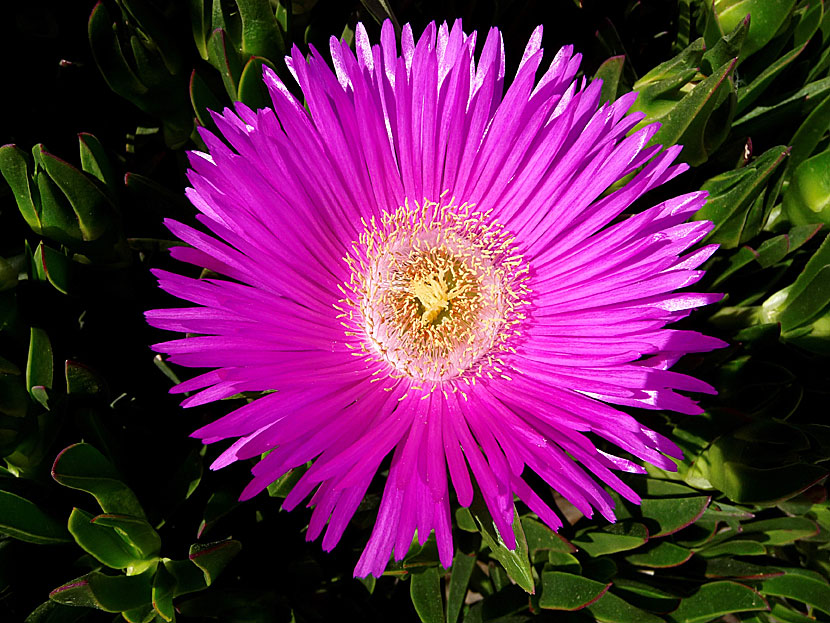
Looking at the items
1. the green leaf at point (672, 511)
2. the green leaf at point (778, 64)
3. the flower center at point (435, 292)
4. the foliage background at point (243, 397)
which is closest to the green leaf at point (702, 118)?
the foliage background at point (243, 397)

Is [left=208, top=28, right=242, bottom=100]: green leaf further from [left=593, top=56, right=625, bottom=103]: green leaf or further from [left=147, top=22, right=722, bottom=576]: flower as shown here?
[left=593, top=56, right=625, bottom=103]: green leaf

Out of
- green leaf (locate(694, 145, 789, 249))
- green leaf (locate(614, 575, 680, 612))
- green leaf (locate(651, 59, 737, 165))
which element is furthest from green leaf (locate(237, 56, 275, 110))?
green leaf (locate(614, 575, 680, 612))

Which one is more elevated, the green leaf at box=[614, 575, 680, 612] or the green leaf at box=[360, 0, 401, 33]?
the green leaf at box=[360, 0, 401, 33]

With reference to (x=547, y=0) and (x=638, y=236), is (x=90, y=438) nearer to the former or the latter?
(x=638, y=236)

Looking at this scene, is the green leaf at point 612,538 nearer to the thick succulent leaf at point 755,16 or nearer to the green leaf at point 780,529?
the green leaf at point 780,529

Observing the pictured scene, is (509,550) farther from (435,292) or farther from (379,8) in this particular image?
(379,8)

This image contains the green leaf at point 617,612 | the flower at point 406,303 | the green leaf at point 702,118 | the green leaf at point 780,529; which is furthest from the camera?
the green leaf at point 780,529

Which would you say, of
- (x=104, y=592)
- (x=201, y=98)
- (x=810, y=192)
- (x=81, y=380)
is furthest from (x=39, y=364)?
(x=810, y=192)

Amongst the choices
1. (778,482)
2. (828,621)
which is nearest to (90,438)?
(778,482)
